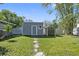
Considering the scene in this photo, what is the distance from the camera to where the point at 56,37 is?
4.81m

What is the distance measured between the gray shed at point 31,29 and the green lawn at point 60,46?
13 cm

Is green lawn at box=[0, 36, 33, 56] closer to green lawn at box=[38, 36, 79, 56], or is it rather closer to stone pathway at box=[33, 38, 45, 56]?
stone pathway at box=[33, 38, 45, 56]

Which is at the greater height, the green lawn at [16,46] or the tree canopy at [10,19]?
the tree canopy at [10,19]

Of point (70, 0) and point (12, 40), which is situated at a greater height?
point (70, 0)

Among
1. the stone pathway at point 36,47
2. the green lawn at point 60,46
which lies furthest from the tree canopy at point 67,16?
the stone pathway at point 36,47

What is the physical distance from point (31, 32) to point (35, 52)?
0.91 ft

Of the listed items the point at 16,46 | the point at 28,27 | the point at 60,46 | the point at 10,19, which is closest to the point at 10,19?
the point at 10,19

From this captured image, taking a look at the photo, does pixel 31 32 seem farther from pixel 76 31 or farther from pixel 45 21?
pixel 76 31

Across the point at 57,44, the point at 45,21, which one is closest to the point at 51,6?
the point at 45,21

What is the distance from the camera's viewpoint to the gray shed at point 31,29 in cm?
479

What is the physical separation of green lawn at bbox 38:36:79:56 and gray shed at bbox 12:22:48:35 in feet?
0.42

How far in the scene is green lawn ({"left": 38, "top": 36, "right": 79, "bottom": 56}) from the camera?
4.75 meters

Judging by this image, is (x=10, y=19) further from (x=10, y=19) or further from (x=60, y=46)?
(x=60, y=46)

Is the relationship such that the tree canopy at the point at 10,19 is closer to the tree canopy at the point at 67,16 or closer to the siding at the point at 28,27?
the siding at the point at 28,27
